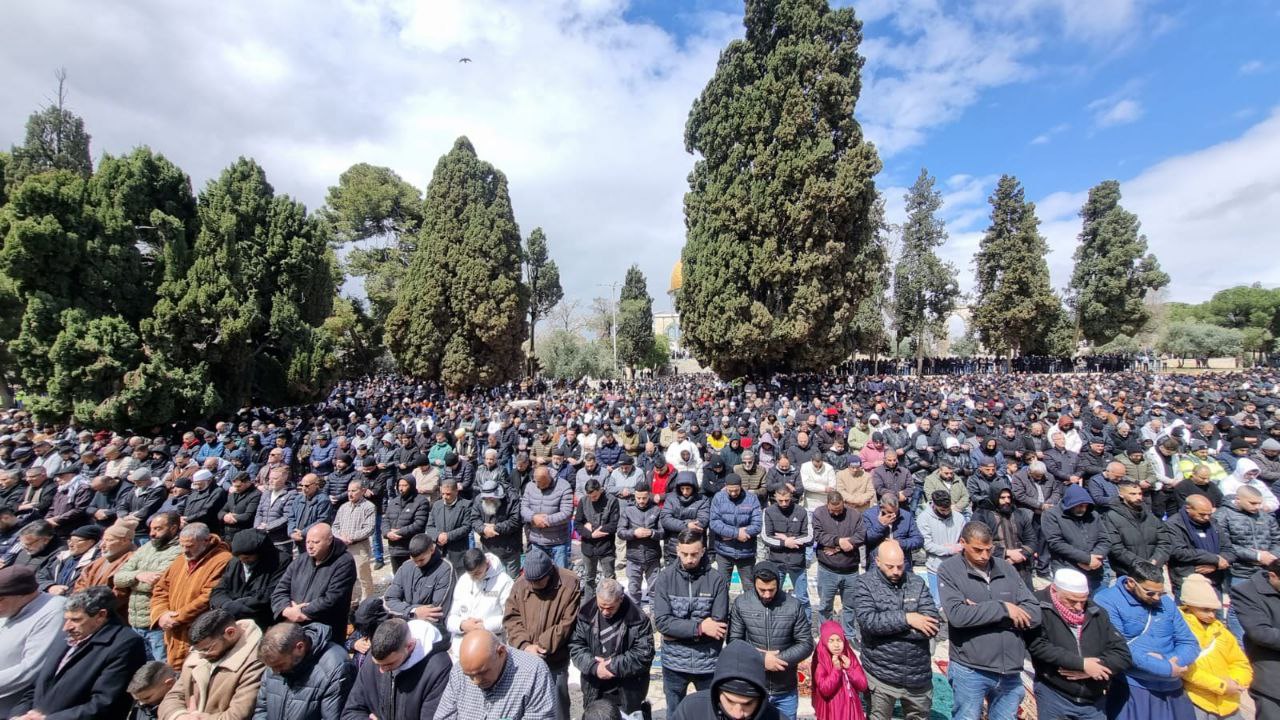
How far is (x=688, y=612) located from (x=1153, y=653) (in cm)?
262

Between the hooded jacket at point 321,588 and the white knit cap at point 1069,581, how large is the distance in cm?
451

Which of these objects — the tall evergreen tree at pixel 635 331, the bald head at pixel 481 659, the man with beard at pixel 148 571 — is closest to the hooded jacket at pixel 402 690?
the bald head at pixel 481 659

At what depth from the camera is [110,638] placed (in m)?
2.96

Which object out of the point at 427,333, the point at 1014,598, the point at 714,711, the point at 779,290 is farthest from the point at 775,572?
the point at 427,333

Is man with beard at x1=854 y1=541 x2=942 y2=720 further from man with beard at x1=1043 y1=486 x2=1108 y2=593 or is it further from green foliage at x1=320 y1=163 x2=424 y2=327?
green foliage at x1=320 y1=163 x2=424 y2=327

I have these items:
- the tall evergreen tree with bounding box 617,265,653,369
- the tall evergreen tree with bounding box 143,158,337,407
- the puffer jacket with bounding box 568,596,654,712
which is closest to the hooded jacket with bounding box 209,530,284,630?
the puffer jacket with bounding box 568,596,654,712

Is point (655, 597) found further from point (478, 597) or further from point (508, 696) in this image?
point (478, 597)

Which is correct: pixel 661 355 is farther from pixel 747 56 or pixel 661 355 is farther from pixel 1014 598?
pixel 1014 598

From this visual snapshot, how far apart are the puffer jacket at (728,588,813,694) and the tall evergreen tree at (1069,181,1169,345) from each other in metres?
40.6

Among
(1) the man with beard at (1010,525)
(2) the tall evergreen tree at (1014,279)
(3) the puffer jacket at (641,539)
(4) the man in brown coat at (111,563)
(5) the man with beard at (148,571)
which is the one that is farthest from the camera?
(2) the tall evergreen tree at (1014,279)

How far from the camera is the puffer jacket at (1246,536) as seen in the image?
4.45m

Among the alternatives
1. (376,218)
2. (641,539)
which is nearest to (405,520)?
(641,539)

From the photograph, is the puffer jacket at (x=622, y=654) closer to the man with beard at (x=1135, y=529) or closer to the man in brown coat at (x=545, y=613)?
the man in brown coat at (x=545, y=613)

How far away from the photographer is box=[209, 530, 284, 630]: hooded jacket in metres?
3.73
